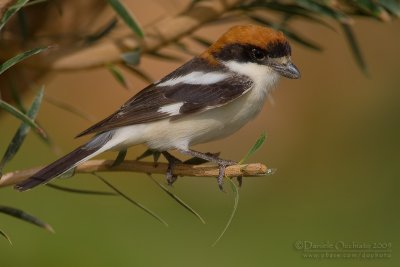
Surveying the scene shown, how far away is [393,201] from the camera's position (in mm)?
4285

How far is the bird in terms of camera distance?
2.62 meters

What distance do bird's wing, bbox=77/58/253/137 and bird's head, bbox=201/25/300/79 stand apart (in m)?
0.08

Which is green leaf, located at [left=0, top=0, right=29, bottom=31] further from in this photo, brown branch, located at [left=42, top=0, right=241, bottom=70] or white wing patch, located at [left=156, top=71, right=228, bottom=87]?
white wing patch, located at [left=156, top=71, right=228, bottom=87]

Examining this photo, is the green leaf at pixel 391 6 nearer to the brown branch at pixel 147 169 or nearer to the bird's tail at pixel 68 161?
the brown branch at pixel 147 169

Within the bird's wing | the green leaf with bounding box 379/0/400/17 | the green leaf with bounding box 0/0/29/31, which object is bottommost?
the bird's wing

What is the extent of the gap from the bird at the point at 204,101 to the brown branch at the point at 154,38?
7.3 inches

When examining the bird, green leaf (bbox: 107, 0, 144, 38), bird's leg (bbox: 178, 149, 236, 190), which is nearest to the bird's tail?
the bird

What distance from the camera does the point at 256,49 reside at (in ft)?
9.18

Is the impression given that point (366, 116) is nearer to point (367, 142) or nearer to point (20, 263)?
point (367, 142)

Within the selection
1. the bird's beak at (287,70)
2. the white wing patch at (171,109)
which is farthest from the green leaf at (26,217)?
the bird's beak at (287,70)

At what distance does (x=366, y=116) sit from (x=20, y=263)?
7.94 ft

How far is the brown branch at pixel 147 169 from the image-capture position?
72.6 inches

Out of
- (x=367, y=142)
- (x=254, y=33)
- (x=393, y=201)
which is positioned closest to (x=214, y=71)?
(x=254, y=33)

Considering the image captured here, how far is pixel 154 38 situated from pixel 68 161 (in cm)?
47
